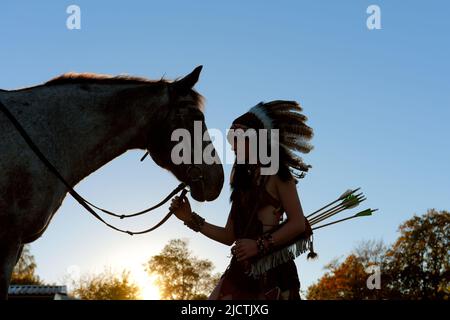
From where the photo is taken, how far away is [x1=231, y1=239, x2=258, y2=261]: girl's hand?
419 centimetres

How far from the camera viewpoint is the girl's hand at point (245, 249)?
13.8 ft

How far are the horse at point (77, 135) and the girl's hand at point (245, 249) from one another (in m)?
1.31

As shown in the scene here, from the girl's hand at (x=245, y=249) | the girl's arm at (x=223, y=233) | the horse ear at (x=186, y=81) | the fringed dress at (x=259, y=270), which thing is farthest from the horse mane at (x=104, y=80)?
the girl's hand at (x=245, y=249)

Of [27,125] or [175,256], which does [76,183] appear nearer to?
[27,125]

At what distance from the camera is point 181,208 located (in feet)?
16.9

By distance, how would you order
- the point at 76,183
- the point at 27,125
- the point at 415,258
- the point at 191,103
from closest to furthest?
the point at 27,125 < the point at 76,183 < the point at 191,103 < the point at 415,258

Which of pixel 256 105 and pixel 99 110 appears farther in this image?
pixel 99 110

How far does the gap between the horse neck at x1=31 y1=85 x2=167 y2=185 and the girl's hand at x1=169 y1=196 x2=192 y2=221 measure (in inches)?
32.1

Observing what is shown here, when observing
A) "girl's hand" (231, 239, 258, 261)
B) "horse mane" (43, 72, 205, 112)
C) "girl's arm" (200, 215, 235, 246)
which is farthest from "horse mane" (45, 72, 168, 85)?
"girl's hand" (231, 239, 258, 261)

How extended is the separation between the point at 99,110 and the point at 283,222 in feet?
7.41

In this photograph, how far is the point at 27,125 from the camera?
4.57 metres

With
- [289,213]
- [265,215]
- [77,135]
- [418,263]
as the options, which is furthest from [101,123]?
[418,263]
